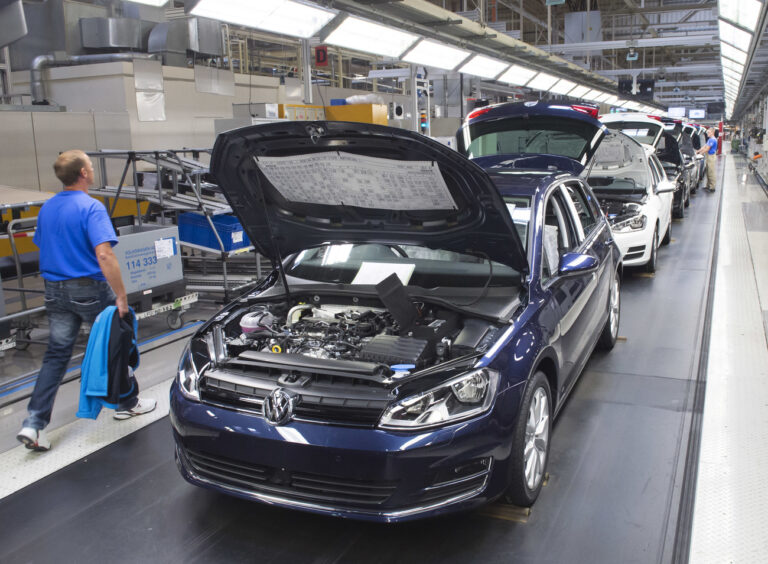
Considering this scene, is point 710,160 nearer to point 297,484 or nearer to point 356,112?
point 356,112

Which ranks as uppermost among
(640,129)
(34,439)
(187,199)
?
(640,129)

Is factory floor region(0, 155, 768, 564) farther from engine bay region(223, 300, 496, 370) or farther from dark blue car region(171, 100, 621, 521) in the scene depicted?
engine bay region(223, 300, 496, 370)

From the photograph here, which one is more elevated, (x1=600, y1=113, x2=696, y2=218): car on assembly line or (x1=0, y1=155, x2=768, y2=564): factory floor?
(x1=600, y1=113, x2=696, y2=218): car on assembly line

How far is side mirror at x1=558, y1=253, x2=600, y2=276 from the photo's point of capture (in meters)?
3.47

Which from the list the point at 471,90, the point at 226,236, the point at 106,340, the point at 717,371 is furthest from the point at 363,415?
the point at 471,90

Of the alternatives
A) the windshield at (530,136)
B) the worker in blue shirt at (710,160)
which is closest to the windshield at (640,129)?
the windshield at (530,136)

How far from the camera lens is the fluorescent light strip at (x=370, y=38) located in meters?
6.94

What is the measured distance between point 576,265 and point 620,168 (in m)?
6.11

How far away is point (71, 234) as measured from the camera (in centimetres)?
367

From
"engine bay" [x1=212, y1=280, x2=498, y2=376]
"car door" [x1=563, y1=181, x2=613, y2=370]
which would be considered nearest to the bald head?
"engine bay" [x1=212, y1=280, x2=498, y2=376]

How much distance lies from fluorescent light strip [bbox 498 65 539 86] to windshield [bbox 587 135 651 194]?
396 centimetres

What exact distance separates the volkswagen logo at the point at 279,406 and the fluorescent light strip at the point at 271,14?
12.6ft

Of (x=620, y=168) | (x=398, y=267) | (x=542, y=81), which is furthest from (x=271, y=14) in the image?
(x=542, y=81)

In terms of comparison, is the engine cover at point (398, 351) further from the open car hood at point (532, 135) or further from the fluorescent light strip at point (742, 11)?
the fluorescent light strip at point (742, 11)
